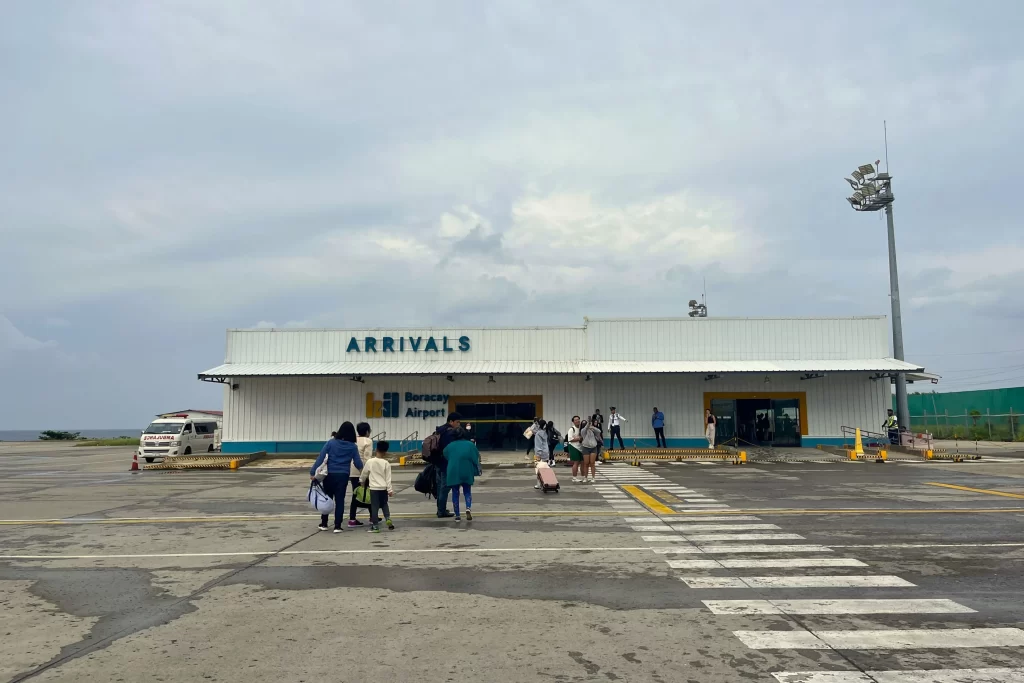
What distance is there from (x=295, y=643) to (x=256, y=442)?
90.8 ft

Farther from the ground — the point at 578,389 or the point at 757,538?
the point at 578,389

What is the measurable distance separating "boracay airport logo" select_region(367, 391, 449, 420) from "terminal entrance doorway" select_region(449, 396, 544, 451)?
79 cm

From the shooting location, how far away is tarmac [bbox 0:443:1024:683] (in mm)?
5117

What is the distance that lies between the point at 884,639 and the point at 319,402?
2855 centimetres

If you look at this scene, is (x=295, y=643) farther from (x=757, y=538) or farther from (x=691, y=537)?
(x=757, y=538)

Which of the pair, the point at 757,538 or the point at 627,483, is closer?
the point at 757,538

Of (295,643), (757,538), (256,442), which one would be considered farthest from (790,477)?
(256,442)

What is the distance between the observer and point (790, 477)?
19.5m

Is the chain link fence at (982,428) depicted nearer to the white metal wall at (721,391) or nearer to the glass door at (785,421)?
the white metal wall at (721,391)

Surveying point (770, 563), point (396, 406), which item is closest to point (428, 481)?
point (770, 563)

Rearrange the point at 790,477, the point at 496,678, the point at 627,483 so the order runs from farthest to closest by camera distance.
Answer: the point at 790,477 → the point at 627,483 → the point at 496,678

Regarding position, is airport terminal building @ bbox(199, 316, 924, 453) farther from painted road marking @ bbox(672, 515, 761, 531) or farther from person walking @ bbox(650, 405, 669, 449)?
painted road marking @ bbox(672, 515, 761, 531)

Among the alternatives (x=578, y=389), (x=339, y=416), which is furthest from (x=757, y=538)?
(x=339, y=416)

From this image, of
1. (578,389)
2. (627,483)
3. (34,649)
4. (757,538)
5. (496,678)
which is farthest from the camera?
(578,389)
